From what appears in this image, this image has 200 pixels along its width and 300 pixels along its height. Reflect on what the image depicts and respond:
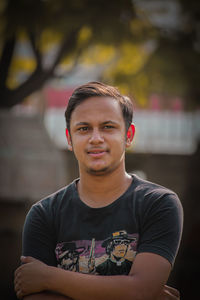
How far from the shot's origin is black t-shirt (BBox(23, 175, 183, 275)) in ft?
5.62

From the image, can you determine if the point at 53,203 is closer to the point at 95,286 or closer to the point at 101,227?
the point at 101,227

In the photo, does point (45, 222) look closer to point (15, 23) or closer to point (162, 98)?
point (15, 23)

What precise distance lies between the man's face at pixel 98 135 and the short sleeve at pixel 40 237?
0.29m

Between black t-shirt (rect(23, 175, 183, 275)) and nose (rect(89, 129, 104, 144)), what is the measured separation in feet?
0.85

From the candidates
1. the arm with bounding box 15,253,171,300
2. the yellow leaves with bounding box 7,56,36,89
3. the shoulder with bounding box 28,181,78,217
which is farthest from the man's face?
the yellow leaves with bounding box 7,56,36,89

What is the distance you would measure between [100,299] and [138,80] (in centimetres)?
773

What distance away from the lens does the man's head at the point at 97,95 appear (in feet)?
6.16

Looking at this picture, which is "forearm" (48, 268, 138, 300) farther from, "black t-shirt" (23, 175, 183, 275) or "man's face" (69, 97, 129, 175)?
"man's face" (69, 97, 129, 175)

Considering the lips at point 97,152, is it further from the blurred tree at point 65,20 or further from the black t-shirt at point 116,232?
the blurred tree at point 65,20

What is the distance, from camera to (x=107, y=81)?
9688 millimetres

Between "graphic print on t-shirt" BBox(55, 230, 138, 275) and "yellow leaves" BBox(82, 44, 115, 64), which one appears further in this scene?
"yellow leaves" BBox(82, 44, 115, 64)

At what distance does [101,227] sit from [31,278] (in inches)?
13.9

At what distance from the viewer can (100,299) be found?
5.40 ft

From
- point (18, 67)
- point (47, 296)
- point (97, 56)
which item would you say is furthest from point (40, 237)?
point (18, 67)
